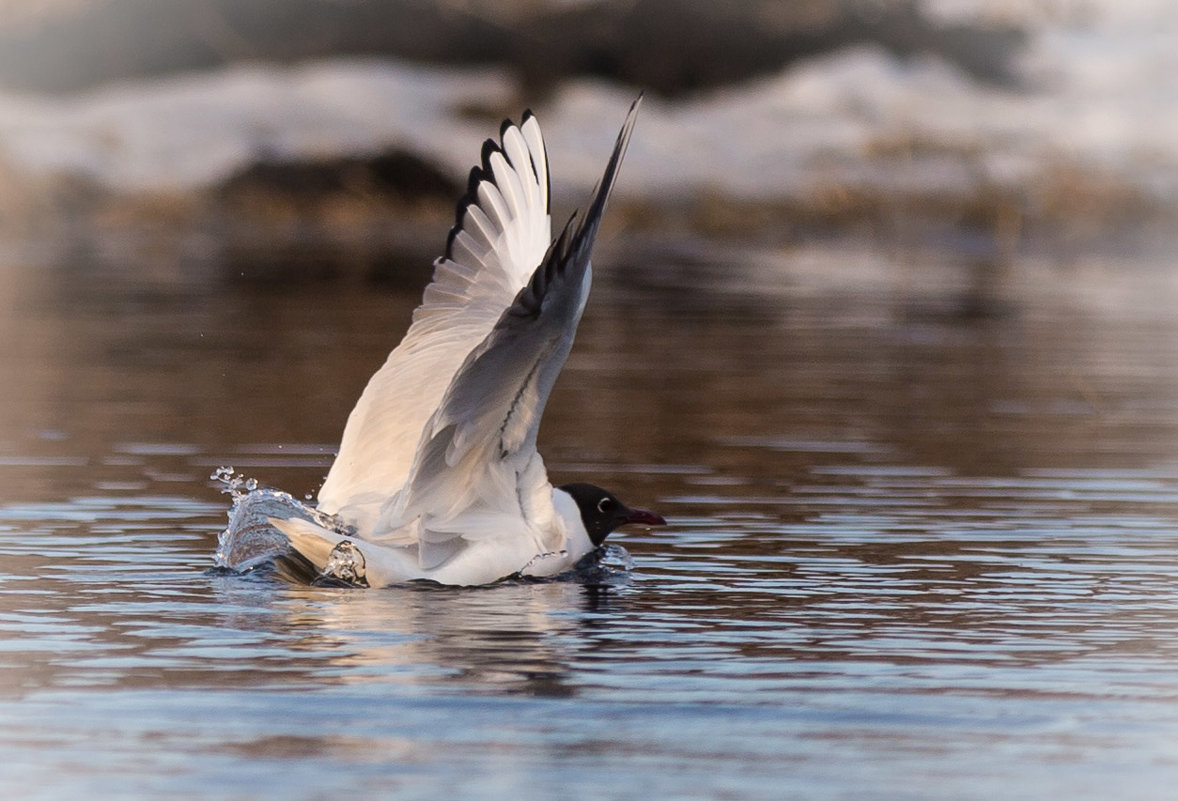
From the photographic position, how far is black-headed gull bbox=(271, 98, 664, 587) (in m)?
8.57

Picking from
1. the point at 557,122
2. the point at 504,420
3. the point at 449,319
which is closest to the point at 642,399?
the point at 449,319

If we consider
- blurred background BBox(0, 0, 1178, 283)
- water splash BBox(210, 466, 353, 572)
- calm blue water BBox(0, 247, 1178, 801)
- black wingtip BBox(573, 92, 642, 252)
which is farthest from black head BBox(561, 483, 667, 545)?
blurred background BBox(0, 0, 1178, 283)

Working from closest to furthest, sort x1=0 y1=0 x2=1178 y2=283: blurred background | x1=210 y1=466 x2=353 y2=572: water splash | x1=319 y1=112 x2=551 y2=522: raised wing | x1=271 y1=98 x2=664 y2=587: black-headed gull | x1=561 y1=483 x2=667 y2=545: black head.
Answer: x1=271 y1=98 x2=664 y2=587: black-headed gull, x1=210 y1=466 x2=353 y2=572: water splash, x1=319 y1=112 x2=551 y2=522: raised wing, x1=561 y1=483 x2=667 y2=545: black head, x1=0 y1=0 x2=1178 y2=283: blurred background

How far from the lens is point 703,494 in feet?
40.7

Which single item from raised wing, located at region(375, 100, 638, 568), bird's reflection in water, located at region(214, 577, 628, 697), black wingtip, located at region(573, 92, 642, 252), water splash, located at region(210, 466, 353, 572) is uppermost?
black wingtip, located at region(573, 92, 642, 252)

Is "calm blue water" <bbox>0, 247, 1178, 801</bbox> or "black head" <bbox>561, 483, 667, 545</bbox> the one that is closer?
"calm blue water" <bbox>0, 247, 1178, 801</bbox>

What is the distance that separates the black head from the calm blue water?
0.66 ft

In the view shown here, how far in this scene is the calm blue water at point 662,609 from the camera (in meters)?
6.46

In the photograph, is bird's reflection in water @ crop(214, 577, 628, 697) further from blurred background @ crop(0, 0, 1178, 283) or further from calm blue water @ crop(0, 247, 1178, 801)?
blurred background @ crop(0, 0, 1178, 283)

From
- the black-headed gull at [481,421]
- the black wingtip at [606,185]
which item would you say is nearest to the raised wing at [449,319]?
the black-headed gull at [481,421]

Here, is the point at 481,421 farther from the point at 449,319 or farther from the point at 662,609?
the point at 449,319

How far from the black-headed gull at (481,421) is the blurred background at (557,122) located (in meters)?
29.4

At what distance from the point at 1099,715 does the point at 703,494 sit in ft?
17.5

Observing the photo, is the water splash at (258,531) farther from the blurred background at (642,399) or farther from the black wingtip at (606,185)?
the black wingtip at (606,185)
